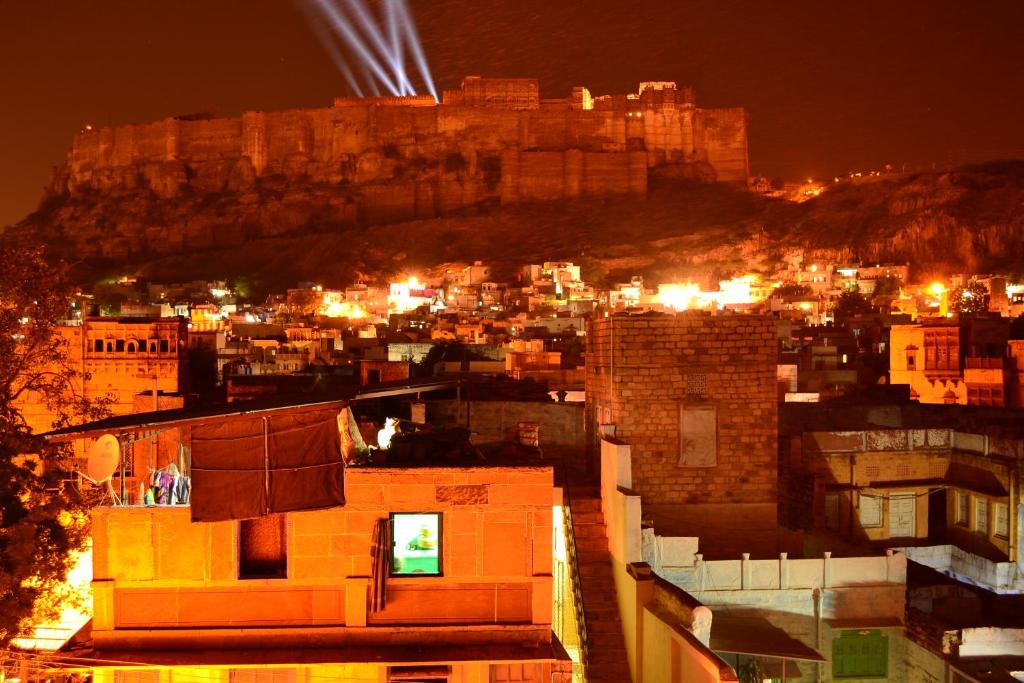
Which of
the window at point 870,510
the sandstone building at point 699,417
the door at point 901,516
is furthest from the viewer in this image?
the door at point 901,516

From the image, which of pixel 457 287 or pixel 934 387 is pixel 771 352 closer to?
pixel 934 387

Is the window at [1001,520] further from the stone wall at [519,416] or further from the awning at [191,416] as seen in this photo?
the awning at [191,416]

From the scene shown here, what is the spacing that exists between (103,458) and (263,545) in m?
1.37

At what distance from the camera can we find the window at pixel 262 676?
6.63 m

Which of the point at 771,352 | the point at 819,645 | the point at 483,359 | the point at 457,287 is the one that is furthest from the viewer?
the point at 457,287

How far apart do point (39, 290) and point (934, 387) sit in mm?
19581

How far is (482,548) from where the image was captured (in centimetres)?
686

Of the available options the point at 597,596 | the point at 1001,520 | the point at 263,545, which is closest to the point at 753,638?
the point at 597,596

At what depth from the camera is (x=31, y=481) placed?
8.42 m

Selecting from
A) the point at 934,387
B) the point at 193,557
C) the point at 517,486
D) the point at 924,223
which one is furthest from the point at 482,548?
the point at 924,223

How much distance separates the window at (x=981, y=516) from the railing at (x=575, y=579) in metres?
6.09

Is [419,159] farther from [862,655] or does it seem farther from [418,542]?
[418,542]

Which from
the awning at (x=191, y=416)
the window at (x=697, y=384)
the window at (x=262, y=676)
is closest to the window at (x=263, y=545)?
the window at (x=262, y=676)

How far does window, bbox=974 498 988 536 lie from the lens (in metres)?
11.8
